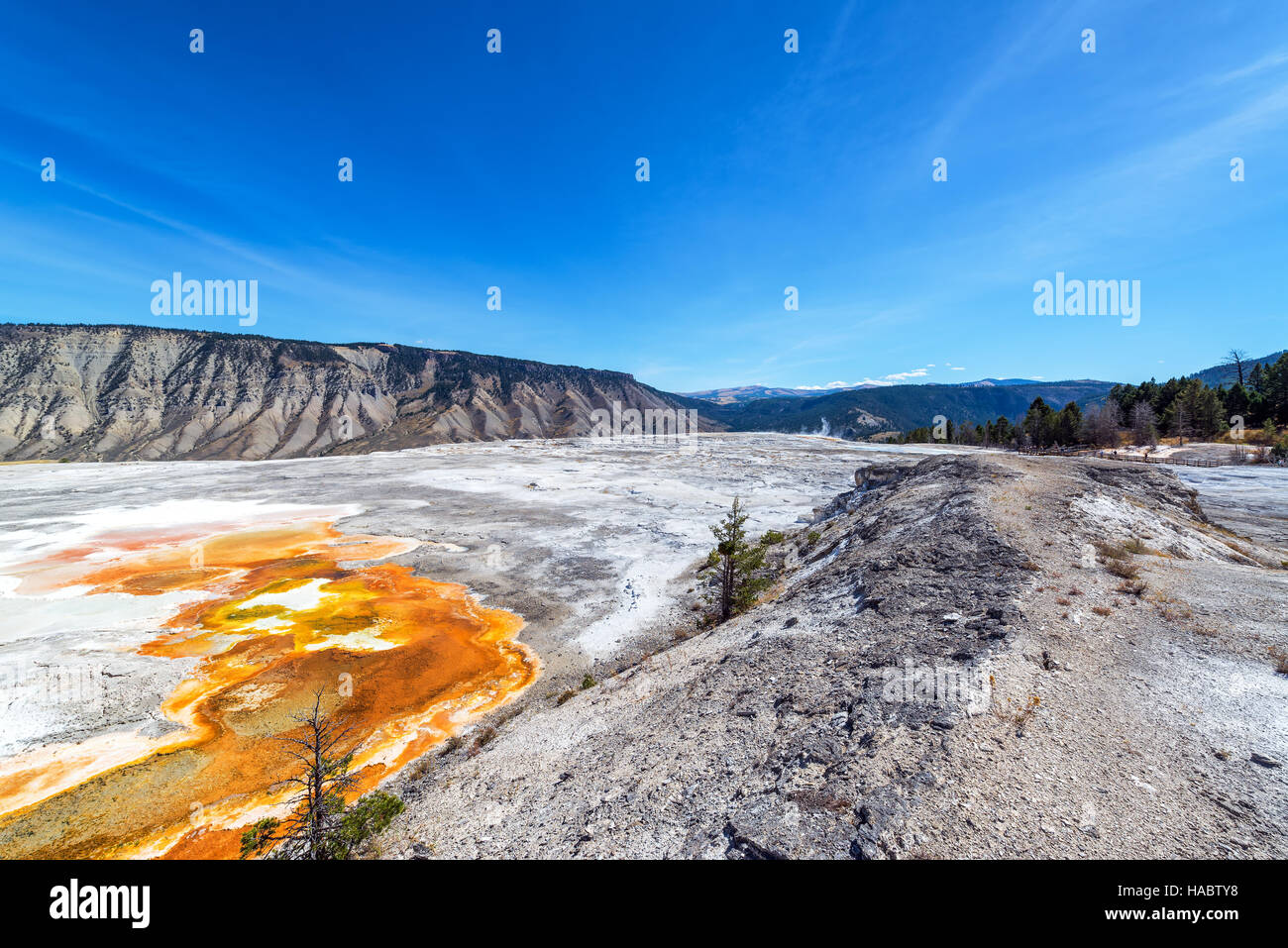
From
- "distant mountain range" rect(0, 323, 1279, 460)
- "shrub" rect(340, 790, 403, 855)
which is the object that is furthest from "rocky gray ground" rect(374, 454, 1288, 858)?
"distant mountain range" rect(0, 323, 1279, 460)

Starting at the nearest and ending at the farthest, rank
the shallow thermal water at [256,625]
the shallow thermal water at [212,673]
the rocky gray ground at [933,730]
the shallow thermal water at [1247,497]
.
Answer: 1. the rocky gray ground at [933,730]
2. the shallow thermal water at [212,673]
3. the shallow thermal water at [256,625]
4. the shallow thermal water at [1247,497]

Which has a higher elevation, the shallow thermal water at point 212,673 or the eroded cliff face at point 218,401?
the eroded cliff face at point 218,401

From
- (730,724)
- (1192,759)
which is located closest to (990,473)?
(1192,759)

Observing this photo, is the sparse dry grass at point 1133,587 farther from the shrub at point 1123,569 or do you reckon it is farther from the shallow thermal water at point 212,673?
the shallow thermal water at point 212,673

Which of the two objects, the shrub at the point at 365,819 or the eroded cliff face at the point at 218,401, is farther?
the eroded cliff face at the point at 218,401

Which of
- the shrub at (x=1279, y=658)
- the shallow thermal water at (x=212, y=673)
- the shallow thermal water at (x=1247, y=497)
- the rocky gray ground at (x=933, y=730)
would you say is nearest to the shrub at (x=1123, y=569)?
the rocky gray ground at (x=933, y=730)
